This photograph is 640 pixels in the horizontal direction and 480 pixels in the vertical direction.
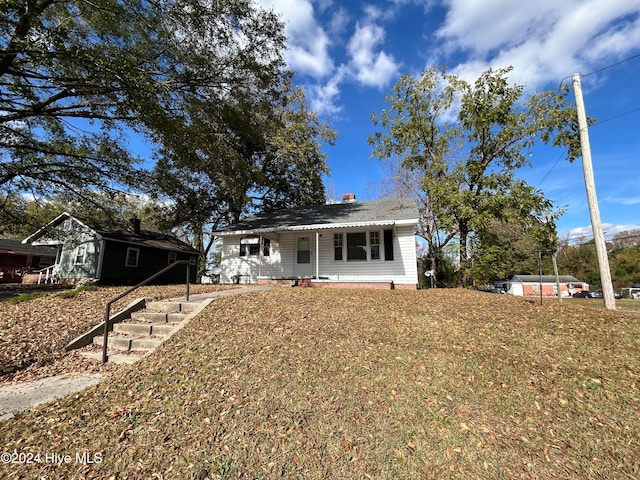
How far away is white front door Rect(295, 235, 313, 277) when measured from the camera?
549 inches

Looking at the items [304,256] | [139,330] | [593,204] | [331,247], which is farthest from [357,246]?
[139,330]

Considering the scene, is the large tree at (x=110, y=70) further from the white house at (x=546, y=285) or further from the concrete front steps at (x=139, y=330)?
the white house at (x=546, y=285)

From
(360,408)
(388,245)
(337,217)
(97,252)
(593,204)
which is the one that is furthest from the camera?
(97,252)

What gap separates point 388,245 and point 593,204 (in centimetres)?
672

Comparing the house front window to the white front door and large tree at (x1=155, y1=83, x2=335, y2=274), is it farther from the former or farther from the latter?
large tree at (x1=155, y1=83, x2=335, y2=274)

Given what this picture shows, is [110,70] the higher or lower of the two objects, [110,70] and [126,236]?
the higher

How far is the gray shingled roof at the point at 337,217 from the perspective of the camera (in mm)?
12409

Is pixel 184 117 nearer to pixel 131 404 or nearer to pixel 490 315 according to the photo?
pixel 131 404

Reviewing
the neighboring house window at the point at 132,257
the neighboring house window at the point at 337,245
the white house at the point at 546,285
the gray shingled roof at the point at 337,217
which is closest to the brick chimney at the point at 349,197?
the gray shingled roof at the point at 337,217

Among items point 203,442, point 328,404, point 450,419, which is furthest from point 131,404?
point 450,419

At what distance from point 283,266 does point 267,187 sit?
10696 millimetres

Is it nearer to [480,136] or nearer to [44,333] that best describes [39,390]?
[44,333]

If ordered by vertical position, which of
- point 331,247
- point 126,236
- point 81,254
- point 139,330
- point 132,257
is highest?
point 126,236

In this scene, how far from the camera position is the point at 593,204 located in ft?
26.2
